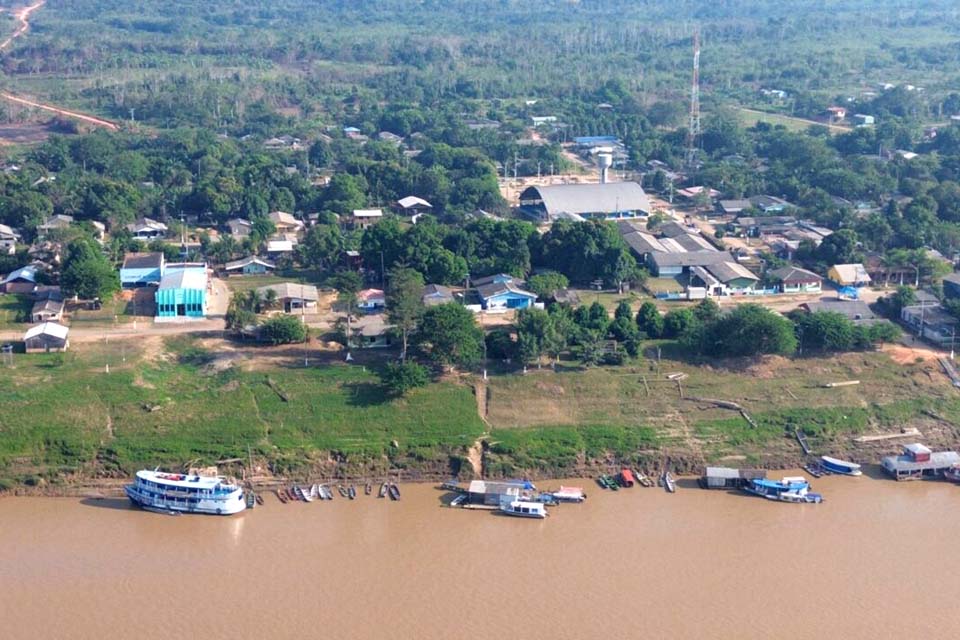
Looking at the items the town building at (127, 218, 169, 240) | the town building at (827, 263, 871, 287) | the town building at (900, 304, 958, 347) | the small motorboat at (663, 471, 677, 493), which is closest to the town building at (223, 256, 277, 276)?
the town building at (127, 218, 169, 240)

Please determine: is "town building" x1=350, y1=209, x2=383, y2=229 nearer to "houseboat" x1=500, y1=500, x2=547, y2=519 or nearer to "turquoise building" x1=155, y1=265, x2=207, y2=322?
"turquoise building" x1=155, y1=265, x2=207, y2=322

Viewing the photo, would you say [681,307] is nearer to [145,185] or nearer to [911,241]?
[911,241]

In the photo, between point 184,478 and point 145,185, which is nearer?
point 184,478

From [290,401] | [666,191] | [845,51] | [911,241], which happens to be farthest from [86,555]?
[845,51]

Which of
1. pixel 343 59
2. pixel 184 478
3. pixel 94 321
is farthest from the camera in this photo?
pixel 343 59

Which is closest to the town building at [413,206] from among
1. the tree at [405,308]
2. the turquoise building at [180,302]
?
the turquoise building at [180,302]

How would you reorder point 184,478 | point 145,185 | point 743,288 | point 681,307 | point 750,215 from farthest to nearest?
point 145,185, point 750,215, point 743,288, point 681,307, point 184,478
